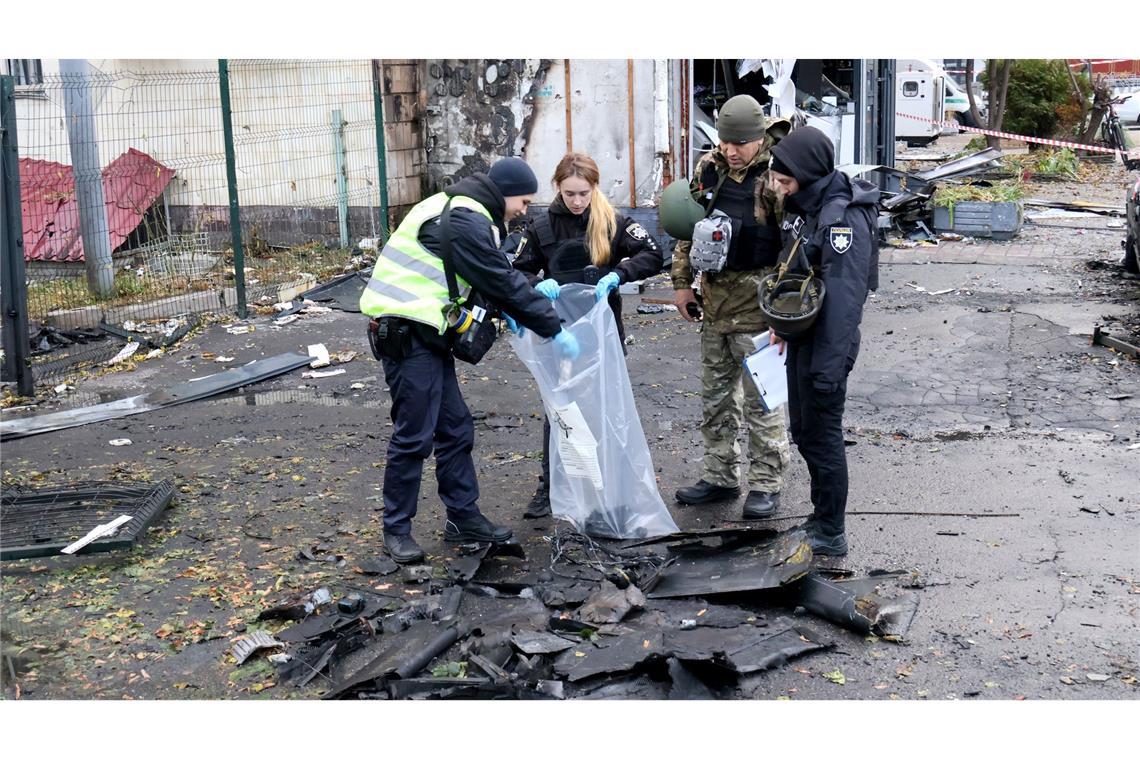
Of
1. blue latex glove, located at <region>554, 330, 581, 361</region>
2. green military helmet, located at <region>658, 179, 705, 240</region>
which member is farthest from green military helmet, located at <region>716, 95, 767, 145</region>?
blue latex glove, located at <region>554, 330, 581, 361</region>

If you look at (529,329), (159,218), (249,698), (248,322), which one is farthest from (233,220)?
(249,698)

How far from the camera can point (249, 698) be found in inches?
151

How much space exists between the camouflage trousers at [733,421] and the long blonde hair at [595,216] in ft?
2.14

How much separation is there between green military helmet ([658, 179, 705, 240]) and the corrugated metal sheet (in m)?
6.69

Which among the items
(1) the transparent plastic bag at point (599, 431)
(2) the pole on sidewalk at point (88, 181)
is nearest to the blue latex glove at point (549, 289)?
(1) the transparent plastic bag at point (599, 431)

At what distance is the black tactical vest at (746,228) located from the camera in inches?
206

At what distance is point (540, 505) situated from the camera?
557 centimetres

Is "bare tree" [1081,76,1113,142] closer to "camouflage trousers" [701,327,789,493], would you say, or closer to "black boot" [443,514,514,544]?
"camouflage trousers" [701,327,789,493]

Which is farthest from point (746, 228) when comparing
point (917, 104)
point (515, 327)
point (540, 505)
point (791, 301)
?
point (917, 104)

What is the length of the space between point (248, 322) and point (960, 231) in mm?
8627

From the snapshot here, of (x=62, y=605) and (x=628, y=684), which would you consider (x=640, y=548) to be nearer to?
(x=628, y=684)

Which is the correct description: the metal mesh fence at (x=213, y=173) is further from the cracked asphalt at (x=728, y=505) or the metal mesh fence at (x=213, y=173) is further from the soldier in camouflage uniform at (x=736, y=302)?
the soldier in camouflage uniform at (x=736, y=302)

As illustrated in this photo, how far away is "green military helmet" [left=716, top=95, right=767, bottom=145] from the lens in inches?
200

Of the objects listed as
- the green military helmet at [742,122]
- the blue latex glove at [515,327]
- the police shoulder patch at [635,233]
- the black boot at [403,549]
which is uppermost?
the green military helmet at [742,122]
